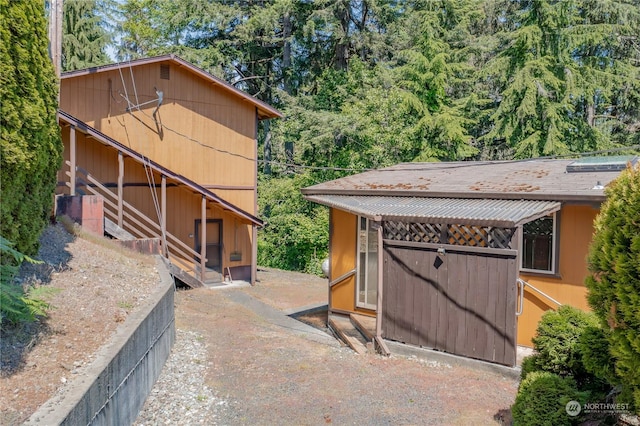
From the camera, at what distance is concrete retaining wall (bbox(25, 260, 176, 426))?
376cm

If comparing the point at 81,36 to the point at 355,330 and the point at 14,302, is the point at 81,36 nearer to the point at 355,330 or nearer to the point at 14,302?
the point at 355,330

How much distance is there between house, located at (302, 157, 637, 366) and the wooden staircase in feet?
1.42

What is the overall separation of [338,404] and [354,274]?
4.47m

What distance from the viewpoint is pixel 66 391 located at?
13.0ft

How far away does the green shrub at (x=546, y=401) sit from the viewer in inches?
180

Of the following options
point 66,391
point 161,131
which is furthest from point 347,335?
point 161,131

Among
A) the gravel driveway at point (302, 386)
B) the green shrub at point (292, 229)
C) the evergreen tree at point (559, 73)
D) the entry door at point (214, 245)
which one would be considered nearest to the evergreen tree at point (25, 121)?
the gravel driveway at point (302, 386)

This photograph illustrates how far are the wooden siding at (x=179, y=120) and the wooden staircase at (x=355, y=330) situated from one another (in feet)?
25.7

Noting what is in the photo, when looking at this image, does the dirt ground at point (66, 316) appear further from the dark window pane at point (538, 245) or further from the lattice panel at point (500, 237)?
the dark window pane at point (538, 245)

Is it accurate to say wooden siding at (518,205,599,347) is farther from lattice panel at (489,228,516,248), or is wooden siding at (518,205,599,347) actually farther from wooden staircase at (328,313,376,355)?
wooden staircase at (328,313,376,355)

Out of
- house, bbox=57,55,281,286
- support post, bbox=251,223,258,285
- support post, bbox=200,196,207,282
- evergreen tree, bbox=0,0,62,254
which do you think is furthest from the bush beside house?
support post, bbox=251,223,258,285

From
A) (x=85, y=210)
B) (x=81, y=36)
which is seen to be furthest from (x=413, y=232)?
(x=81, y=36)

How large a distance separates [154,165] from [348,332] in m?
8.00

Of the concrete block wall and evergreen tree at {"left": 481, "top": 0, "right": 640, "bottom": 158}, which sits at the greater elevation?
evergreen tree at {"left": 481, "top": 0, "right": 640, "bottom": 158}
